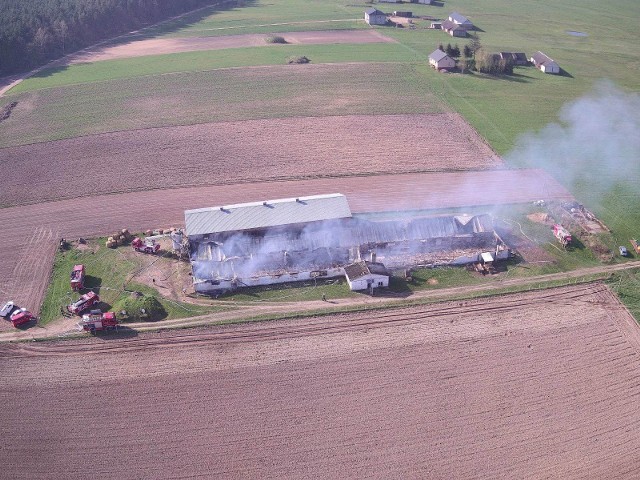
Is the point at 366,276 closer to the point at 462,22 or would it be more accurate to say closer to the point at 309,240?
the point at 309,240

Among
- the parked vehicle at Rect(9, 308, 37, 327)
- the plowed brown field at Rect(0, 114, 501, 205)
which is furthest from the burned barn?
the parked vehicle at Rect(9, 308, 37, 327)

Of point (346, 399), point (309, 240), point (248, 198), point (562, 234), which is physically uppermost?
point (248, 198)

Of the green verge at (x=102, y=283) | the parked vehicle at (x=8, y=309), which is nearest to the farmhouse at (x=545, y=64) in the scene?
the green verge at (x=102, y=283)

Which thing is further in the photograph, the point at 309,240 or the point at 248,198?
the point at 248,198

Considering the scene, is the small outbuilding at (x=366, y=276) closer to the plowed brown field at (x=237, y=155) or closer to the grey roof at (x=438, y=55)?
the plowed brown field at (x=237, y=155)

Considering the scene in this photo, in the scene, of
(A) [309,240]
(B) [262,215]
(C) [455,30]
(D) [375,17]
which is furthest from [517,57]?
(B) [262,215]

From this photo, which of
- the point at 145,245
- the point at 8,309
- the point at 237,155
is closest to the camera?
the point at 8,309

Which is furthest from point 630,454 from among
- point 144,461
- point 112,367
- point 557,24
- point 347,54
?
point 557,24
